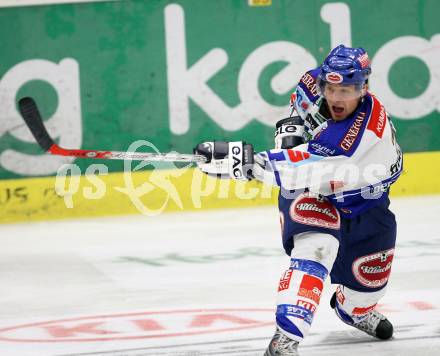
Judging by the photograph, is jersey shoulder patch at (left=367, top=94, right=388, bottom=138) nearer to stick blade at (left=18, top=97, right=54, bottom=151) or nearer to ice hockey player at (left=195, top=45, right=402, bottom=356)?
ice hockey player at (left=195, top=45, right=402, bottom=356)

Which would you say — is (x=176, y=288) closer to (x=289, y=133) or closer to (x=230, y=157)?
(x=289, y=133)

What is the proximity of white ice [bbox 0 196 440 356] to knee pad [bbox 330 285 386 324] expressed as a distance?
0.09m

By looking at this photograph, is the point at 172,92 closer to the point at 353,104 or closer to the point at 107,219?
the point at 107,219

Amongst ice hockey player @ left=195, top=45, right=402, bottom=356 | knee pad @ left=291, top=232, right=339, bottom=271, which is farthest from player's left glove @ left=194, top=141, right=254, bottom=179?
knee pad @ left=291, top=232, right=339, bottom=271

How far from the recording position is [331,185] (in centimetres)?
364

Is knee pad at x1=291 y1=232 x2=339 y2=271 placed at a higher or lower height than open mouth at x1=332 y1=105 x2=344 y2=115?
lower

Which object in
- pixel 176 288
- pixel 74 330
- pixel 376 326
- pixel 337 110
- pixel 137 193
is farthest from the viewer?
pixel 137 193

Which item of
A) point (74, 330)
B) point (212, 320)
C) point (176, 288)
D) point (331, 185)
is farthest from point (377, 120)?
point (176, 288)

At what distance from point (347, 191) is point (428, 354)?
0.62 m

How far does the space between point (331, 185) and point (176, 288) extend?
1.78 metres

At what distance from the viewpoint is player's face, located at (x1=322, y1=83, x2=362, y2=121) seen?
3.65 m

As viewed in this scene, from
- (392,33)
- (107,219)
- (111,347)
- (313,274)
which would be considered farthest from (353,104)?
(392,33)

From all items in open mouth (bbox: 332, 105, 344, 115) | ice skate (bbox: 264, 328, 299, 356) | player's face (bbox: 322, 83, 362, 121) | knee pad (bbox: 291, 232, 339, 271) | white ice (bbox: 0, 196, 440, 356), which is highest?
player's face (bbox: 322, 83, 362, 121)

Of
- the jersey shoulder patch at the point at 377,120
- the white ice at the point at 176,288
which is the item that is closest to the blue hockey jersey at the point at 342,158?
the jersey shoulder patch at the point at 377,120
